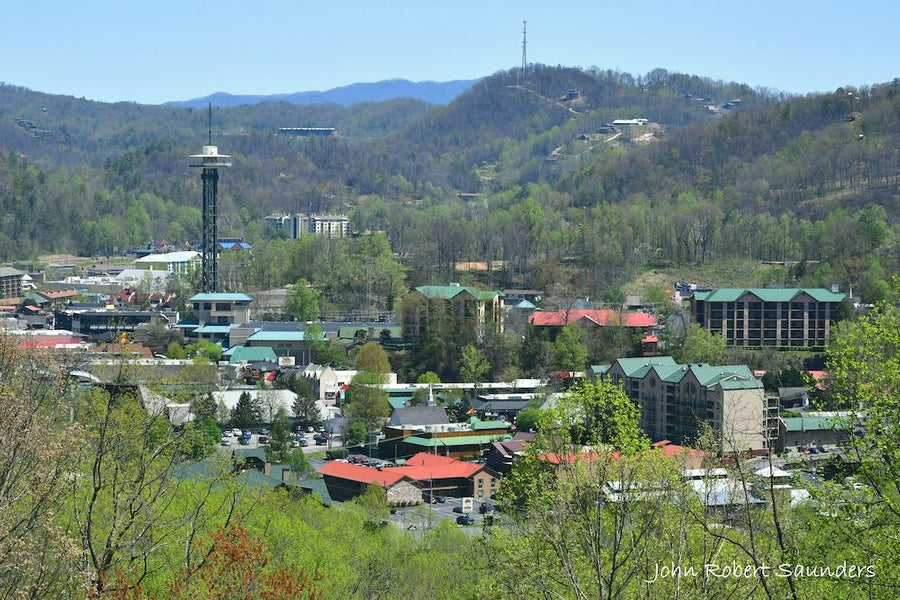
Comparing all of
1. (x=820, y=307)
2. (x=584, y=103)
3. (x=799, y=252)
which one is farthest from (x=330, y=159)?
(x=820, y=307)

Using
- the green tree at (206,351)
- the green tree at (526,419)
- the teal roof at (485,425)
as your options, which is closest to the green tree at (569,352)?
the green tree at (526,419)

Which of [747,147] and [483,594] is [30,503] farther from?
[747,147]

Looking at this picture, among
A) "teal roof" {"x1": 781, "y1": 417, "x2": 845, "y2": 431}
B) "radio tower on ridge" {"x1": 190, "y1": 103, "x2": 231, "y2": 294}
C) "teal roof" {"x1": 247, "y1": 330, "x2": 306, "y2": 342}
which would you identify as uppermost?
"radio tower on ridge" {"x1": 190, "y1": 103, "x2": 231, "y2": 294}

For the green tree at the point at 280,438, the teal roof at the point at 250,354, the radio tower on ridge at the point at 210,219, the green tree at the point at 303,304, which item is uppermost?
the radio tower on ridge at the point at 210,219

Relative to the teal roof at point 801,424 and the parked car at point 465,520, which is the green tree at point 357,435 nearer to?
the parked car at point 465,520

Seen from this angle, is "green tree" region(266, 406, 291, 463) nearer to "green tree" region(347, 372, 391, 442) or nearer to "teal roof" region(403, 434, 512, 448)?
"green tree" region(347, 372, 391, 442)

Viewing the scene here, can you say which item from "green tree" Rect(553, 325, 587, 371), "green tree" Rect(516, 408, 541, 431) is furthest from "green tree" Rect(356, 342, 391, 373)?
"green tree" Rect(516, 408, 541, 431)
